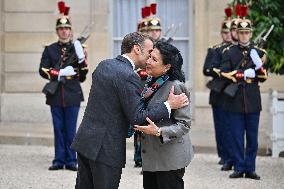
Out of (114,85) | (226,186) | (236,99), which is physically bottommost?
(226,186)

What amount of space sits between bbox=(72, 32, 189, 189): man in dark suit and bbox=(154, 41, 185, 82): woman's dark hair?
0.10m

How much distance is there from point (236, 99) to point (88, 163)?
434 centimetres

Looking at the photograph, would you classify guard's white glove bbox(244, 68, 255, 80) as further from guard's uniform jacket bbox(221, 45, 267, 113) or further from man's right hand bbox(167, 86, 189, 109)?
man's right hand bbox(167, 86, 189, 109)

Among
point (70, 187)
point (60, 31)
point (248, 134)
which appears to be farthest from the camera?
point (60, 31)

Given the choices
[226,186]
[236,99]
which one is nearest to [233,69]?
[236,99]

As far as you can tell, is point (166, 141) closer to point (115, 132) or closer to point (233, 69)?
point (115, 132)

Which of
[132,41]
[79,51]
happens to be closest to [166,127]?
[132,41]

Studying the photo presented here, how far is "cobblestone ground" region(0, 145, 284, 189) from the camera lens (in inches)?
403

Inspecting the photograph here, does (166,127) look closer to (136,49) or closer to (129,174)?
(136,49)

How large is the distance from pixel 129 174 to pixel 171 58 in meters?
4.37

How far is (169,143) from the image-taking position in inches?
269

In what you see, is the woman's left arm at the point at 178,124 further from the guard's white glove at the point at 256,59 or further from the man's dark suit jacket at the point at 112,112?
the guard's white glove at the point at 256,59

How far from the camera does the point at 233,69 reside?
36.7 ft

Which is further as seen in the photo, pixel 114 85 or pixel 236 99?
pixel 236 99
